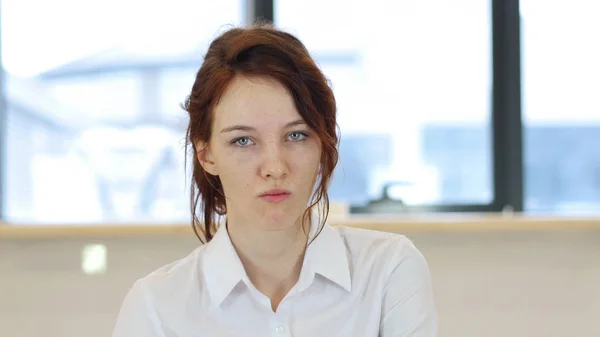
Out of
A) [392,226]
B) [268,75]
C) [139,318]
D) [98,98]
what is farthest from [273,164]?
[98,98]

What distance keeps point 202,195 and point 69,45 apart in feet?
4.94

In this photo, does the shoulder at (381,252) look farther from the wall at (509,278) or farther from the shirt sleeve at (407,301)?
the wall at (509,278)

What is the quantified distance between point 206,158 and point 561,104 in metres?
1.76

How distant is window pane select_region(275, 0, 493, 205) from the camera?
2.66 m

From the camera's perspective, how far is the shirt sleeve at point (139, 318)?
1295 mm

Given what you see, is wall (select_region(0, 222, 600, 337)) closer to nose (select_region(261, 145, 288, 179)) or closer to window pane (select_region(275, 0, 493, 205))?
window pane (select_region(275, 0, 493, 205))

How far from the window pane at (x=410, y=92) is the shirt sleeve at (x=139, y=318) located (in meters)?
1.42

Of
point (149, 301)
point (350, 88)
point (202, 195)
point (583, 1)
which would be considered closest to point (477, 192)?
point (350, 88)

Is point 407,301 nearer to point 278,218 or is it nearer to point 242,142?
point 278,218

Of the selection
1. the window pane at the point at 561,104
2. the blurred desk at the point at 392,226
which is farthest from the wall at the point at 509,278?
the window pane at the point at 561,104

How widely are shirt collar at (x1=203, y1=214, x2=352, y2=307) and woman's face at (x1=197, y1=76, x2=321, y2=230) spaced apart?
10 cm

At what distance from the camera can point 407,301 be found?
1.32m

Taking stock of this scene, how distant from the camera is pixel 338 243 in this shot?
4.52 feet

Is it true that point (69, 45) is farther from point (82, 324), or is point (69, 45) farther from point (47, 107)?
point (82, 324)
